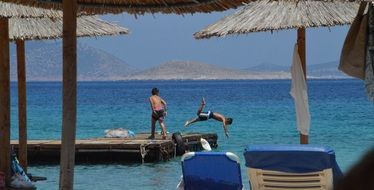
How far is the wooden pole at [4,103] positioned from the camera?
6.31 meters

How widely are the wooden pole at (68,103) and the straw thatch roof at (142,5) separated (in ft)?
2.58

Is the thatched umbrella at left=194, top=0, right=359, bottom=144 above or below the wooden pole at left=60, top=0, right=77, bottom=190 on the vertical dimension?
above

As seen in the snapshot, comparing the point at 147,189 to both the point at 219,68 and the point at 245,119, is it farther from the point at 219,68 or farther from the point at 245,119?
the point at 219,68

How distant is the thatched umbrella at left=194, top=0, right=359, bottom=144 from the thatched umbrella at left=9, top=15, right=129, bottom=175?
1.29 metres

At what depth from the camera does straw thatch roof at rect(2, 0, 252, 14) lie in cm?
421

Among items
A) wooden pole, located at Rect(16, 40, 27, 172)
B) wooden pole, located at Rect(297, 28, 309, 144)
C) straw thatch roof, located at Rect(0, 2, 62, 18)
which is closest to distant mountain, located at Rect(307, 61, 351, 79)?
wooden pole, located at Rect(16, 40, 27, 172)

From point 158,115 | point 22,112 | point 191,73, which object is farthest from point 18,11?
point 191,73

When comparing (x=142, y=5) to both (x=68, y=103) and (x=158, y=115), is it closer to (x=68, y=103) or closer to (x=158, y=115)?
(x=68, y=103)

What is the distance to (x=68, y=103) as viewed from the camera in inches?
135

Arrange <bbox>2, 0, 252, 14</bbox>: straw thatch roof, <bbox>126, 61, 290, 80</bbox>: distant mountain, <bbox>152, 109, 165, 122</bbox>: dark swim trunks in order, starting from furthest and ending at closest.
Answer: <bbox>126, 61, 290, 80</bbox>: distant mountain < <bbox>152, 109, 165, 122</bbox>: dark swim trunks < <bbox>2, 0, 252, 14</bbox>: straw thatch roof

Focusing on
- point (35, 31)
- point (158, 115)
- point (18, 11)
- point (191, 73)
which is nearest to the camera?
point (18, 11)

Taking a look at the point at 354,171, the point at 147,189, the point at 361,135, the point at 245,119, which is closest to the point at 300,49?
the point at 147,189

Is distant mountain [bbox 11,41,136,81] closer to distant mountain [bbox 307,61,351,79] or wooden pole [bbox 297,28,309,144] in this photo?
distant mountain [bbox 307,61,351,79]

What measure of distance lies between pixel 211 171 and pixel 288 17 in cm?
161
